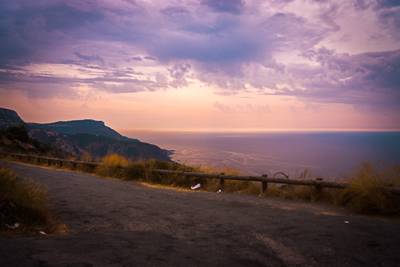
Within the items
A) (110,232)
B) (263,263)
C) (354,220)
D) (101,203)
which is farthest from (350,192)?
(101,203)

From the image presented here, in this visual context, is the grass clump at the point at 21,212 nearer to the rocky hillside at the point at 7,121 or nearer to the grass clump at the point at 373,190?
the grass clump at the point at 373,190

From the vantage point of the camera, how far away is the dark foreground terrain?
11.2 ft

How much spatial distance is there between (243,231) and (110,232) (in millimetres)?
2494

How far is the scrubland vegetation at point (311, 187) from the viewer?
19.8ft

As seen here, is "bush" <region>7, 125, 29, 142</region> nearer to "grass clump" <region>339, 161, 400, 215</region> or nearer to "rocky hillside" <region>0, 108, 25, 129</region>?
"grass clump" <region>339, 161, 400, 215</region>

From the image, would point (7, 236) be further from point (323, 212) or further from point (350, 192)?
point (350, 192)

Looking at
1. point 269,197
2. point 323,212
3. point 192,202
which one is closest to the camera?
point 323,212

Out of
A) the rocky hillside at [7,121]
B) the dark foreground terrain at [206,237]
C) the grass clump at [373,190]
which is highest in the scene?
the rocky hillside at [7,121]

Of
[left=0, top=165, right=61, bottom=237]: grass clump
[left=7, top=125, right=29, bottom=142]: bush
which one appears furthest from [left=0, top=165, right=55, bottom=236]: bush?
[left=7, top=125, right=29, bottom=142]: bush

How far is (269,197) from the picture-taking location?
829 cm

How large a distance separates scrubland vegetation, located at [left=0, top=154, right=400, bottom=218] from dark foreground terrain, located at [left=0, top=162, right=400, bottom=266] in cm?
65

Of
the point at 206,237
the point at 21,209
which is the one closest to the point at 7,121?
the point at 21,209

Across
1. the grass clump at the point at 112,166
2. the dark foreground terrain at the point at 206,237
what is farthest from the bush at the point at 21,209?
the grass clump at the point at 112,166

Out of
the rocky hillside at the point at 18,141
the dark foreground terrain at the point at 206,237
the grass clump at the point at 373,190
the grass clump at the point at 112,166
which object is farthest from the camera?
the rocky hillside at the point at 18,141
